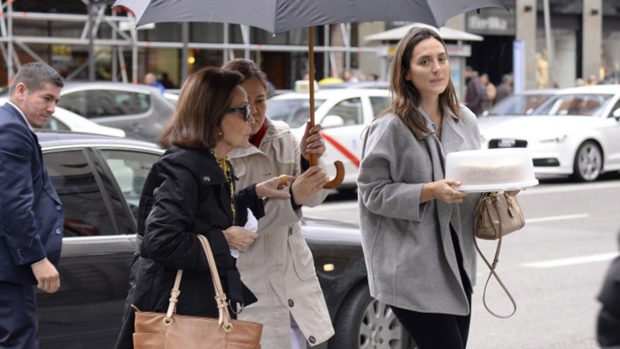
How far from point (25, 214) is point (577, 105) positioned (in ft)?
51.8

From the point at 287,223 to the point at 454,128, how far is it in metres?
0.77

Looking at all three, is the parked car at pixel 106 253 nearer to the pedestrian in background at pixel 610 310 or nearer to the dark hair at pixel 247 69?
the dark hair at pixel 247 69

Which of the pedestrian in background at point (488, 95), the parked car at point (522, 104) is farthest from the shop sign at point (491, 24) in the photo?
the parked car at point (522, 104)

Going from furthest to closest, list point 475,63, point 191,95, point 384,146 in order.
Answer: point 475,63 → point 384,146 → point 191,95

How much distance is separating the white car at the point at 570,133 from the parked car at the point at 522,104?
0.73 ft

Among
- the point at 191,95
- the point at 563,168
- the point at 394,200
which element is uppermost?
the point at 191,95

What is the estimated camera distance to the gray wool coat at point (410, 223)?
4.22 m

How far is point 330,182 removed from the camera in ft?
14.7

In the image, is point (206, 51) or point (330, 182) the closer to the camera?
point (330, 182)

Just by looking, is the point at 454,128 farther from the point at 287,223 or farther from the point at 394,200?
the point at 287,223

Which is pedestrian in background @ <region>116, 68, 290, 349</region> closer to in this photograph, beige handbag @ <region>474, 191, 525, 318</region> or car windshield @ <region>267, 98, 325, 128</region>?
beige handbag @ <region>474, 191, 525, 318</region>

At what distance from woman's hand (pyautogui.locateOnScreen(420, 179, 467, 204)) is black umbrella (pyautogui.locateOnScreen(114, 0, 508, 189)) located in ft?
1.36

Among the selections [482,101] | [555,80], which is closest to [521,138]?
[482,101]

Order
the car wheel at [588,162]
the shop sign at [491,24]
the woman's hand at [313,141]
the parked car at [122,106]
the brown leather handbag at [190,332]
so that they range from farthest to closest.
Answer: the shop sign at [491,24] < the car wheel at [588,162] < the parked car at [122,106] < the woman's hand at [313,141] < the brown leather handbag at [190,332]
